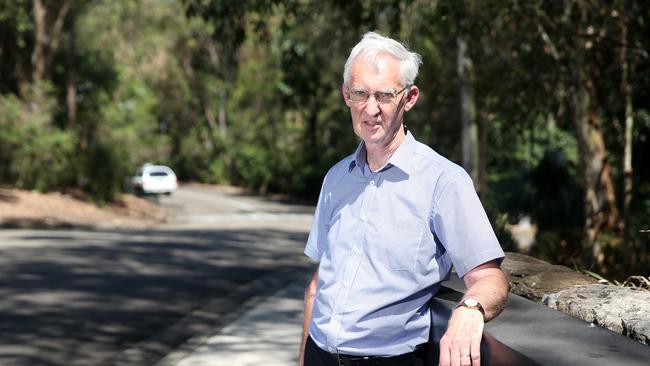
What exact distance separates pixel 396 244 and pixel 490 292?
32cm

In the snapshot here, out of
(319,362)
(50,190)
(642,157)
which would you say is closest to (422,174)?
(319,362)

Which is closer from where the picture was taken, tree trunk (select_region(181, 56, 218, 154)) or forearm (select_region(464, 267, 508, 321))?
forearm (select_region(464, 267, 508, 321))

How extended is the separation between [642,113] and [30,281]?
10.8 meters

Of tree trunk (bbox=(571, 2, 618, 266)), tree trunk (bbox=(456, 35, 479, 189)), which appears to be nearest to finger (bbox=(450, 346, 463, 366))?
tree trunk (bbox=(571, 2, 618, 266))

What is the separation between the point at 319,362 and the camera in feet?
9.50

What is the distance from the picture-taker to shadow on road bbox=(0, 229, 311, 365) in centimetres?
812

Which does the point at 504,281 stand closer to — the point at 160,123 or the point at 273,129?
the point at 273,129

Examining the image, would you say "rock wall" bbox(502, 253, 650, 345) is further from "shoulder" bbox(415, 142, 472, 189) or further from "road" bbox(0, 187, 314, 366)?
"road" bbox(0, 187, 314, 366)

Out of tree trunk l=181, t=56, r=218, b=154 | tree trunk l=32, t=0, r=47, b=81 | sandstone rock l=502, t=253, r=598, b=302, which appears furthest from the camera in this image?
tree trunk l=181, t=56, r=218, b=154

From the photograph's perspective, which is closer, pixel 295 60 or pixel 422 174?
pixel 422 174

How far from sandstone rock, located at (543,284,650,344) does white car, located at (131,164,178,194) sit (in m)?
40.1

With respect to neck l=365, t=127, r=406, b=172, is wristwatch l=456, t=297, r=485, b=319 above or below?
below

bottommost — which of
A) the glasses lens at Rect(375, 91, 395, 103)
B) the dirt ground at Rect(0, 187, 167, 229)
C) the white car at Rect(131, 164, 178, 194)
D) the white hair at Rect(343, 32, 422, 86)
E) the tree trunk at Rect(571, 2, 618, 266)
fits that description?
the white car at Rect(131, 164, 178, 194)

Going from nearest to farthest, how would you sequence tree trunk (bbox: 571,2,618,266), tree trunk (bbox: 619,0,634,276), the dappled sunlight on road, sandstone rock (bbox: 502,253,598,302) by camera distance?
1. sandstone rock (bbox: 502,253,598,302)
2. the dappled sunlight on road
3. tree trunk (bbox: 619,0,634,276)
4. tree trunk (bbox: 571,2,618,266)
